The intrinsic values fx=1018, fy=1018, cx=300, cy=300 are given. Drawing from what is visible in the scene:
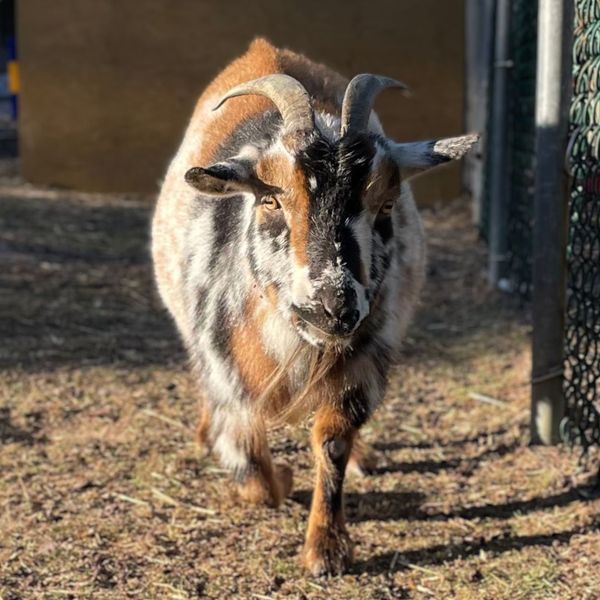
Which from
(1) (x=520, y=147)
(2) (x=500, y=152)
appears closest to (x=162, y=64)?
(2) (x=500, y=152)

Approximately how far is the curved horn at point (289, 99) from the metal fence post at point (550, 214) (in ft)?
4.68

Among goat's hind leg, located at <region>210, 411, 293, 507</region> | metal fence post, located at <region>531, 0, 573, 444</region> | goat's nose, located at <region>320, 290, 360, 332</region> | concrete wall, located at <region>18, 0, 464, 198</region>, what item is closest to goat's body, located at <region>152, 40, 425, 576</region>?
goat's hind leg, located at <region>210, 411, 293, 507</region>

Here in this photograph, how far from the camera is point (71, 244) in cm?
859

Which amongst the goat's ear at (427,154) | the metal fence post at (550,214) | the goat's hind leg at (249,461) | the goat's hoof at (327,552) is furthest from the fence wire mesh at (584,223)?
the goat's hind leg at (249,461)

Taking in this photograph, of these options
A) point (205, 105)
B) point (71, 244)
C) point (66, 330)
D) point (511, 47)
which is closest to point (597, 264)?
point (205, 105)

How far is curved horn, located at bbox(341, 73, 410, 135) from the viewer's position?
3285 mm

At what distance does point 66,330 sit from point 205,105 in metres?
2.19

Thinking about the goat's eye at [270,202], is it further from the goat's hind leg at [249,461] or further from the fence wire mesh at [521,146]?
the fence wire mesh at [521,146]

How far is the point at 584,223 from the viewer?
13.9 feet

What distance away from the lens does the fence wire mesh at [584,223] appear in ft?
13.5

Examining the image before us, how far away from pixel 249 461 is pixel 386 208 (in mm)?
1226

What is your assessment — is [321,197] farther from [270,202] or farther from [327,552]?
[327,552]

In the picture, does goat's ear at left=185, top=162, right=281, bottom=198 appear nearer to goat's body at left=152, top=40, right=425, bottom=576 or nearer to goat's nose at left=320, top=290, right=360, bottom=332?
goat's body at left=152, top=40, right=425, bottom=576

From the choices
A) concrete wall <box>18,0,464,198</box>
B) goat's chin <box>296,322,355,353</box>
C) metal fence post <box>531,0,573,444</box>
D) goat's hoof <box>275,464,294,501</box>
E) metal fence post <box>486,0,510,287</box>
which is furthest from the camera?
concrete wall <box>18,0,464,198</box>
